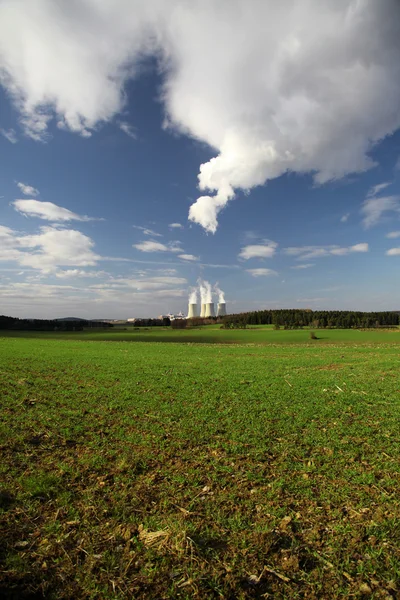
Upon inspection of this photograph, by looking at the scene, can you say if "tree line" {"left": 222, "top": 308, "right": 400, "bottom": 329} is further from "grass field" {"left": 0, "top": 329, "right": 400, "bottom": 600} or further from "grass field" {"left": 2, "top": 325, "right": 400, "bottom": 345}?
"grass field" {"left": 0, "top": 329, "right": 400, "bottom": 600}

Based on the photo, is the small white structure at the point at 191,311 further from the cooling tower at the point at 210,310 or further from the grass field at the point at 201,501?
the grass field at the point at 201,501

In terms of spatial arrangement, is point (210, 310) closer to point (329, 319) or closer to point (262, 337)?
point (329, 319)

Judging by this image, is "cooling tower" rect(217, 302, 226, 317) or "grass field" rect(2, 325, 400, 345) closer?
"grass field" rect(2, 325, 400, 345)

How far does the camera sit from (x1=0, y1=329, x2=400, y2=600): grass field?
4.07 metres

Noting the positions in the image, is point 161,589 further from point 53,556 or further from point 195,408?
point 195,408

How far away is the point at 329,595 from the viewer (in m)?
3.85

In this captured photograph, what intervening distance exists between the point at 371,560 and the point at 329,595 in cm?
95

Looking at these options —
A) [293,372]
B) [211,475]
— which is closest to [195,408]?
[211,475]

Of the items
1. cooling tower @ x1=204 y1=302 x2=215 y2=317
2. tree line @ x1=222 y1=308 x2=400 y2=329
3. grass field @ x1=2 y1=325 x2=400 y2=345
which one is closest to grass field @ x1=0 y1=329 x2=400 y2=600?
grass field @ x1=2 y1=325 x2=400 y2=345

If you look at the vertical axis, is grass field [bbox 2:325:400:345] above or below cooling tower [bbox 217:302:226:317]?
below

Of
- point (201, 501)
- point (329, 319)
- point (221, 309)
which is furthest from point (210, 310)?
point (201, 501)

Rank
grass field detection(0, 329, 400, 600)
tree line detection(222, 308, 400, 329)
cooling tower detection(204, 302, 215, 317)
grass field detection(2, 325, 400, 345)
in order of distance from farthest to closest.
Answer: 1. cooling tower detection(204, 302, 215, 317)
2. tree line detection(222, 308, 400, 329)
3. grass field detection(2, 325, 400, 345)
4. grass field detection(0, 329, 400, 600)

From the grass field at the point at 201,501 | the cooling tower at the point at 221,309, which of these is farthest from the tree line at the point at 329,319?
the grass field at the point at 201,501

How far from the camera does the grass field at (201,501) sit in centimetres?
407
